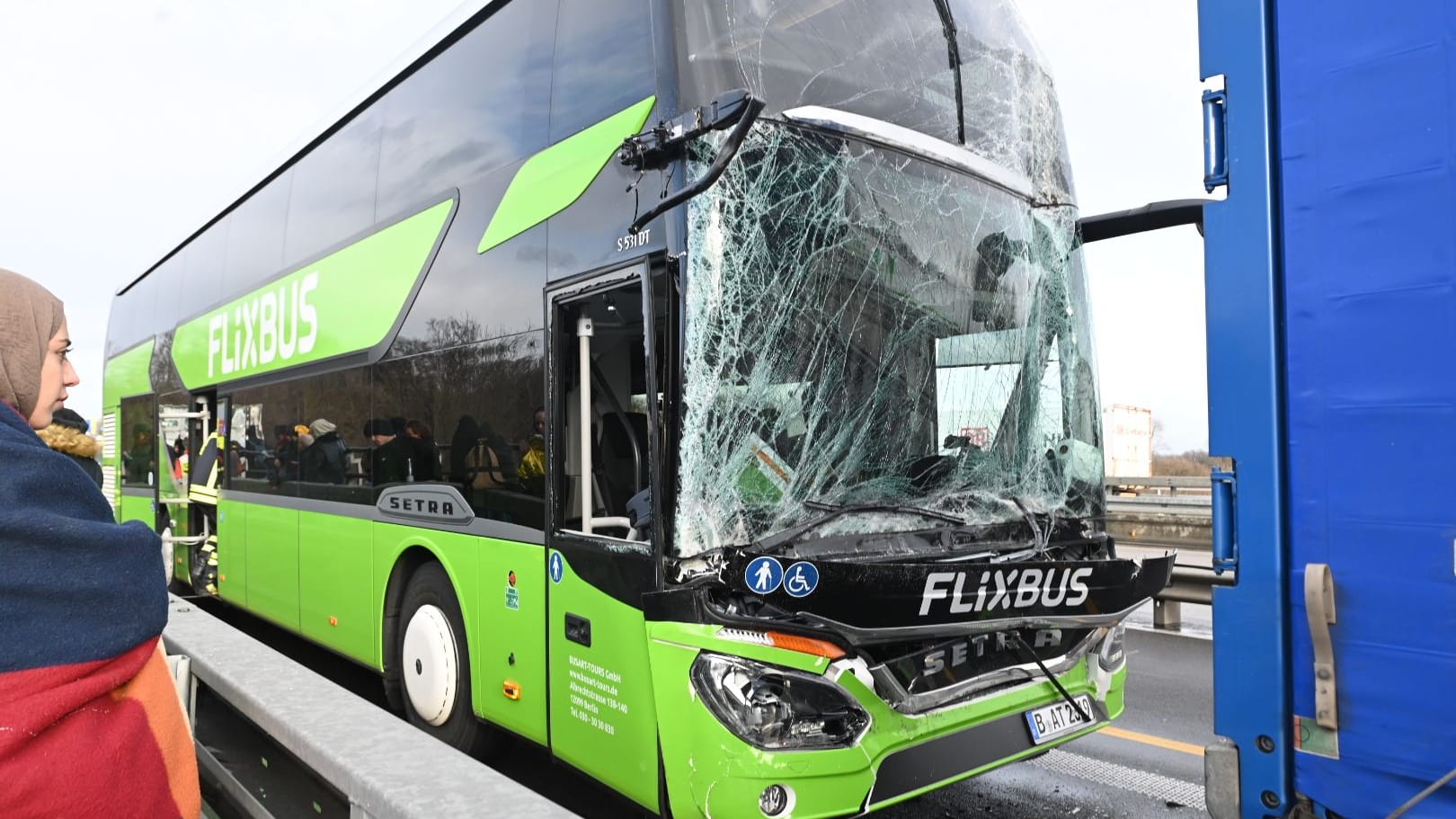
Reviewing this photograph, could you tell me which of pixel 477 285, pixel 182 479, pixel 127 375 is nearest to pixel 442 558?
pixel 477 285

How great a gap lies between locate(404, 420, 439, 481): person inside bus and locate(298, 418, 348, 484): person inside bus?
105cm

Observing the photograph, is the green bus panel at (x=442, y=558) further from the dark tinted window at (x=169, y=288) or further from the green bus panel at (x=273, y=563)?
the dark tinted window at (x=169, y=288)

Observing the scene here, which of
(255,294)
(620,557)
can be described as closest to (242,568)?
(255,294)

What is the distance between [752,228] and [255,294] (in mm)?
6320

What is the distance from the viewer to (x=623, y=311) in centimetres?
381

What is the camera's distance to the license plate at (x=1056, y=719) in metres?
Result: 3.95

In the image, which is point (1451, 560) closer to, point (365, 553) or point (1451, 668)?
point (1451, 668)

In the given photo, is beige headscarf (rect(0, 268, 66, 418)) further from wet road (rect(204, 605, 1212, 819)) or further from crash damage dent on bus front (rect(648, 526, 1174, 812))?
wet road (rect(204, 605, 1212, 819))

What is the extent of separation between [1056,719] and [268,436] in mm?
6428

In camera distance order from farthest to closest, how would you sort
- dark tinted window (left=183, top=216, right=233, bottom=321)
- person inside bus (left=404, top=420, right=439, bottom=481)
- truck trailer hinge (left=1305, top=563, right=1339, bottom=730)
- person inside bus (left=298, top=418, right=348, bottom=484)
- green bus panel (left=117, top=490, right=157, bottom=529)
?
1. green bus panel (left=117, top=490, right=157, bottom=529)
2. dark tinted window (left=183, top=216, right=233, bottom=321)
3. person inside bus (left=298, top=418, right=348, bottom=484)
4. person inside bus (left=404, top=420, right=439, bottom=481)
5. truck trailer hinge (left=1305, top=563, right=1339, bottom=730)

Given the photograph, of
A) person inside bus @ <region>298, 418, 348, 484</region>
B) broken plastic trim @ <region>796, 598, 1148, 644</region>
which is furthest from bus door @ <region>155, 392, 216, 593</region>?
broken plastic trim @ <region>796, 598, 1148, 644</region>

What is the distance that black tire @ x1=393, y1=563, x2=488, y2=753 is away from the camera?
16.4ft

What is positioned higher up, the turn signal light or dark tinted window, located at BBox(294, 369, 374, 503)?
dark tinted window, located at BBox(294, 369, 374, 503)

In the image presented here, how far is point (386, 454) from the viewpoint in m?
5.80
